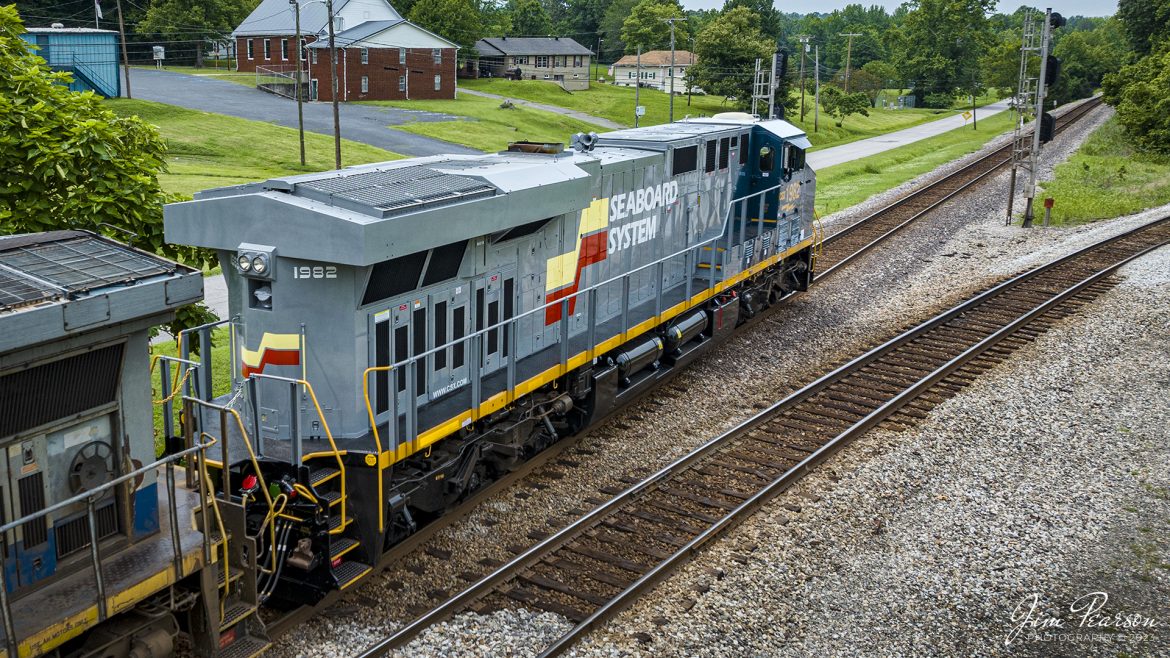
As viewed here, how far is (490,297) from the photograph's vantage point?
33.5ft

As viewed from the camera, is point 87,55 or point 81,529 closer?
point 81,529

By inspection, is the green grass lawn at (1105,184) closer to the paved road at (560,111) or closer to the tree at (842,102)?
the tree at (842,102)

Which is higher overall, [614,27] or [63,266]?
[614,27]

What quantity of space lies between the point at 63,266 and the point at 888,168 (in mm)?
39333

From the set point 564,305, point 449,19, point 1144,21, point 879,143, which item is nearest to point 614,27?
point 449,19

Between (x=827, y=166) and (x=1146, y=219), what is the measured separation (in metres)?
18.1

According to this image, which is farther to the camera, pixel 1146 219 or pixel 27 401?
pixel 1146 219

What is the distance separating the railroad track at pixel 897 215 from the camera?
22.7 m

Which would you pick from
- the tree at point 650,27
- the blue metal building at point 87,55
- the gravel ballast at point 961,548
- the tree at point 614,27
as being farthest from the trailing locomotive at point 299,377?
the tree at point 614,27

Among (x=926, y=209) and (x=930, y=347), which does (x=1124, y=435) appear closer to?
(x=930, y=347)

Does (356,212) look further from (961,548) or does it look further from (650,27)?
(650,27)

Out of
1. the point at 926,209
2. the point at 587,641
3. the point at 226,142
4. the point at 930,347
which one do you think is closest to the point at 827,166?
the point at 926,209

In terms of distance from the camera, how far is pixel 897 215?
90.4ft

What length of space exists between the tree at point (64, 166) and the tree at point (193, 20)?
62819mm
